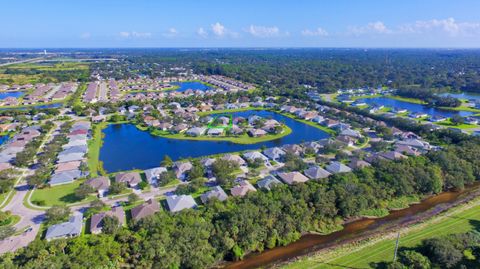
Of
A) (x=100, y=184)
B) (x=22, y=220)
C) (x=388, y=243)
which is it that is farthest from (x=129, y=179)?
(x=388, y=243)

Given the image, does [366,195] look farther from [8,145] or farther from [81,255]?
[8,145]

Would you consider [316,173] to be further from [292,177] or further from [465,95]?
[465,95]

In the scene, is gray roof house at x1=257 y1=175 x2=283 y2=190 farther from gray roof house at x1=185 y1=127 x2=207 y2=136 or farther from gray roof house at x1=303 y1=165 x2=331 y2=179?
gray roof house at x1=185 y1=127 x2=207 y2=136

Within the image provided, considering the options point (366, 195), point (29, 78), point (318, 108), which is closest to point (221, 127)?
point (318, 108)

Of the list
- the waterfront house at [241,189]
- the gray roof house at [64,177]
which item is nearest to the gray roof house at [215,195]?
the waterfront house at [241,189]

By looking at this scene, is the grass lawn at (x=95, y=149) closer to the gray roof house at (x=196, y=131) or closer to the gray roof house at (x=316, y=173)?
the gray roof house at (x=196, y=131)

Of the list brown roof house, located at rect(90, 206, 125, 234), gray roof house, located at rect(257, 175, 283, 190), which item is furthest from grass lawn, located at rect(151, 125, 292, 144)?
brown roof house, located at rect(90, 206, 125, 234)
